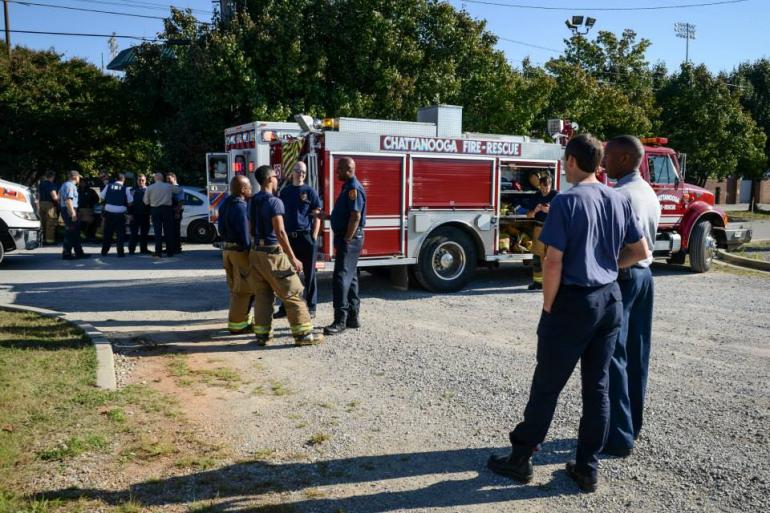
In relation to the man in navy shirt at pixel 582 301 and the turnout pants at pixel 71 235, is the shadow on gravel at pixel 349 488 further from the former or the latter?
the turnout pants at pixel 71 235

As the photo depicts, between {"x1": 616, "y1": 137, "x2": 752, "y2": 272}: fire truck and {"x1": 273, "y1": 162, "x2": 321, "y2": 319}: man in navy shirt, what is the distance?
22.0 feet

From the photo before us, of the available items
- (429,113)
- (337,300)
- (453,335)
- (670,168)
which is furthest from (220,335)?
(670,168)

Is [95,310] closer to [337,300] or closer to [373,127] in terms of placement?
[337,300]

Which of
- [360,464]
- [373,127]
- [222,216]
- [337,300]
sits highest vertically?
[373,127]

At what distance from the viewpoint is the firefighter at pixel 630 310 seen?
422 cm

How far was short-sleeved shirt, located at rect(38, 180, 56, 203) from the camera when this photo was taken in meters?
15.5

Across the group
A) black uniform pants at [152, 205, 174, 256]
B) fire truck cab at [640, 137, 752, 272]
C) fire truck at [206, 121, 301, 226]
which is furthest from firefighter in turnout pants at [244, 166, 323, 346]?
black uniform pants at [152, 205, 174, 256]

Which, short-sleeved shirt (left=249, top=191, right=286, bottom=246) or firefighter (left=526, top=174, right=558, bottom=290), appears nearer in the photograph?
short-sleeved shirt (left=249, top=191, right=286, bottom=246)

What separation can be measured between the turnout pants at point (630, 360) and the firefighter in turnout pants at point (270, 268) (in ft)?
11.6

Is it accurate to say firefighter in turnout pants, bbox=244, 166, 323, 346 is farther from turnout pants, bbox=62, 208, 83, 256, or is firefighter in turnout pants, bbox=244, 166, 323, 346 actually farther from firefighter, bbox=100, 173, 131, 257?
turnout pants, bbox=62, 208, 83, 256

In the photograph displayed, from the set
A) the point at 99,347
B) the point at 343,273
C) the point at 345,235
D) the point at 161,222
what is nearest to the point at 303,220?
the point at 345,235

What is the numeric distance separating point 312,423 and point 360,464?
79cm

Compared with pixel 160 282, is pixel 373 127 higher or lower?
higher

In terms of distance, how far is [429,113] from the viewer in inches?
458
